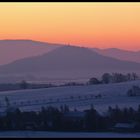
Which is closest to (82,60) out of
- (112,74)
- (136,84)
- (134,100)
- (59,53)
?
(59,53)

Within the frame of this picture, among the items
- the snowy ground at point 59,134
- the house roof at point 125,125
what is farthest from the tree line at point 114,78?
the snowy ground at point 59,134

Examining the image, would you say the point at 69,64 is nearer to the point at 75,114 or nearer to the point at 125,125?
the point at 75,114

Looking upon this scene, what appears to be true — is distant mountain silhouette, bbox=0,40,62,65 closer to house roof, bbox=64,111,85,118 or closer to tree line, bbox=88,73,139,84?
tree line, bbox=88,73,139,84

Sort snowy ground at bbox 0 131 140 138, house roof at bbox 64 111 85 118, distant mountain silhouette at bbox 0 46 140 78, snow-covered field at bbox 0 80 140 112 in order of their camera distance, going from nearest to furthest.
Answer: snowy ground at bbox 0 131 140 138, house roof at bbox 64 111 85 118, snow-covered field at bbox 0 80 140 112, distant mountain silhouette at bbox 0 46 140 78

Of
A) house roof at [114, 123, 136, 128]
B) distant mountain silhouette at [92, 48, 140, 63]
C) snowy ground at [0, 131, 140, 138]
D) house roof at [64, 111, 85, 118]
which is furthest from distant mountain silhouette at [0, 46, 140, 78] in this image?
snowy ground at [0, 131, 140, 138]

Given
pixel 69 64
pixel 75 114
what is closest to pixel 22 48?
pixel 69 64

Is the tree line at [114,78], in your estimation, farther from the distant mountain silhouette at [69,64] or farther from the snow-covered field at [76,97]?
the distant mountain silhouette at [69,64]

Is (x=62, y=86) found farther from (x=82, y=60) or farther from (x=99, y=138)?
(x=99, y=138)
